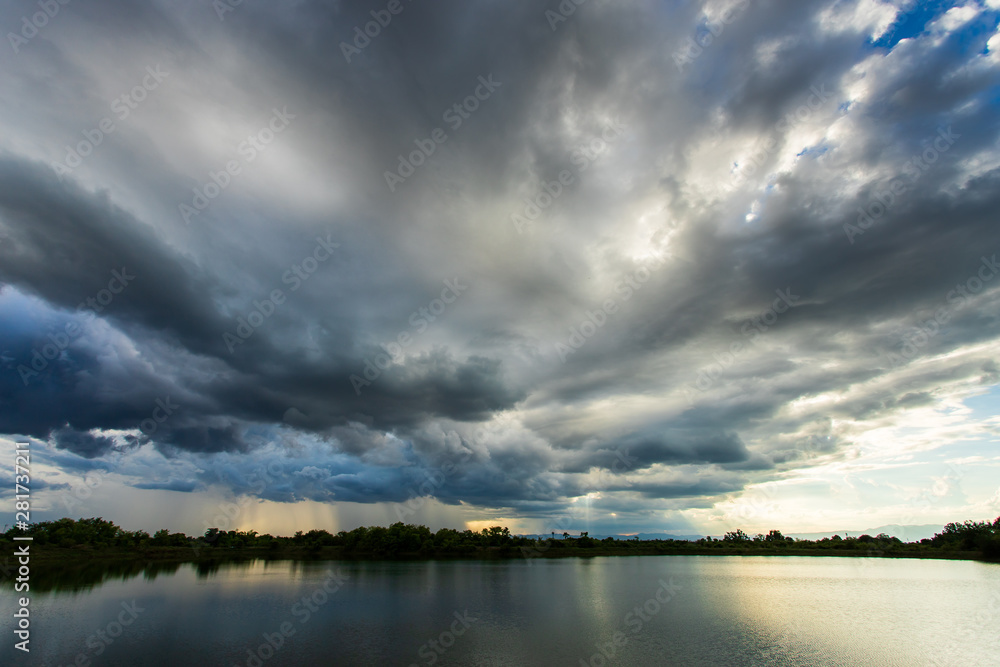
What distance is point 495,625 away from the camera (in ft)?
181

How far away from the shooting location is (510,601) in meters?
73.9

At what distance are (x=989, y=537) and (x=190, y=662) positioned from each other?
897 feet

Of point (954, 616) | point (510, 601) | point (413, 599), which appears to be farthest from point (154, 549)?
point (954, 616)

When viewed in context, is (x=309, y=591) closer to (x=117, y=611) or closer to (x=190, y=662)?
(x=117, y=611)

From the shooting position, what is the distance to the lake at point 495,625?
4250 centimetres

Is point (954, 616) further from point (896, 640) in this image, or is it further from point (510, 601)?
point (510, 601)

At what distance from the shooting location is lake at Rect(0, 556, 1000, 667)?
42.5 m

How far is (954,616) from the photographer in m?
63.3

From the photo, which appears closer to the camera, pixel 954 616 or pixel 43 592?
pixel 954 616

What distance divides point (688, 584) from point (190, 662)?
10097 cm

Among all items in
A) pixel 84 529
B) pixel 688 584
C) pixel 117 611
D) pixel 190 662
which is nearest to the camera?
pixel 190 662

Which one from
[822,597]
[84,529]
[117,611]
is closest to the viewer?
[117,611]

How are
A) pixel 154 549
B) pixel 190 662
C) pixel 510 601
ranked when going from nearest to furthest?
1. pixel 190 662
2. pixel 510 601
3. pixel 154 549

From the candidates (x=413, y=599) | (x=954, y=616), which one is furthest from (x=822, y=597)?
(x=413, y=599)
